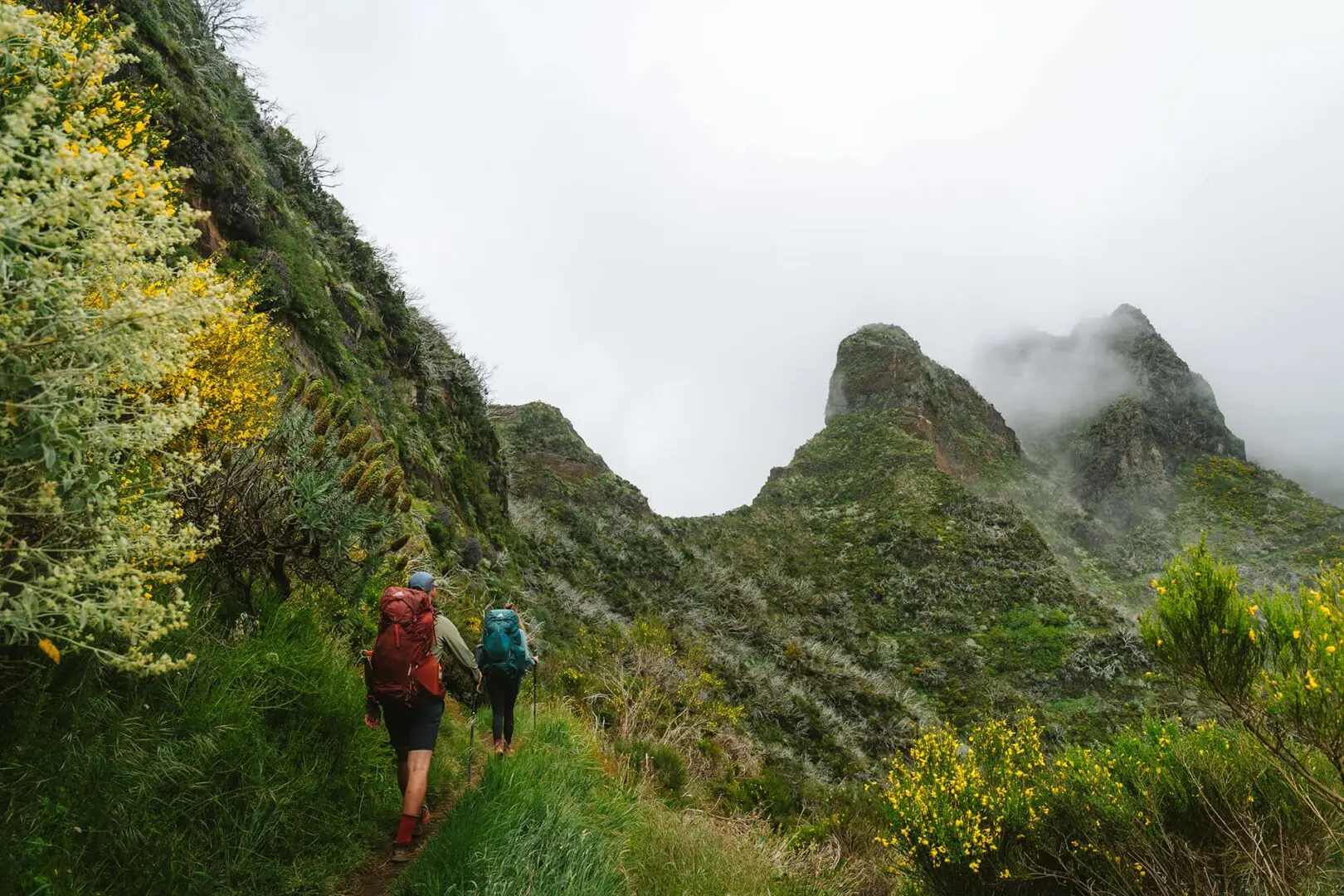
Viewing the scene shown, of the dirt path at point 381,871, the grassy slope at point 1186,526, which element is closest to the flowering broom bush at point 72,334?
the dirt path at point 381,871

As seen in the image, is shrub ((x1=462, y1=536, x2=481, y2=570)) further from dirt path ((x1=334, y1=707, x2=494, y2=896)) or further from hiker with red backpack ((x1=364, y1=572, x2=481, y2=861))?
hiker with red backpack ((x1=364, y1=572, x2=481, y2=861))

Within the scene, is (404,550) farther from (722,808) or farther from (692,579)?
(692,579)

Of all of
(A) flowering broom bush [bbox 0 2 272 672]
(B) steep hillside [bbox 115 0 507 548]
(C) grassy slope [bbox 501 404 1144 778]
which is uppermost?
(B) steep hillside [bbox 115 0 507 548]

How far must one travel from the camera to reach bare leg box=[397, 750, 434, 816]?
3973 mm

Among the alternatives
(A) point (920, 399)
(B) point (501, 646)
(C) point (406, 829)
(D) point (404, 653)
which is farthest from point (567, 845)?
(A) point (920, 399)

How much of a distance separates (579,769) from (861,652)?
21.1 m

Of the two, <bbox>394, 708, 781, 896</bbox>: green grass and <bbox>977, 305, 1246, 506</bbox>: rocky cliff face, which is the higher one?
<bbox>977, 305, 1246, 506</bbox>: rocky cliff face

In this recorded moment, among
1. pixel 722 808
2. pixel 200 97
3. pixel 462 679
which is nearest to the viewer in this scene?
pixel 462 679

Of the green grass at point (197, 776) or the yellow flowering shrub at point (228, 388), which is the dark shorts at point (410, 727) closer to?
the green grass at point (197, 776)

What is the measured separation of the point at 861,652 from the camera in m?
23.9

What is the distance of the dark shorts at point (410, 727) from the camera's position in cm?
414

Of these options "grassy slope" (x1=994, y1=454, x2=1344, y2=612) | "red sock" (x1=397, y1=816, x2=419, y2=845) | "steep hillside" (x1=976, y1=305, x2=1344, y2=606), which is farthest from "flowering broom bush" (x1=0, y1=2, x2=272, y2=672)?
"steep hillside" (x1=976, y1=305, x2=1344, y2=606)

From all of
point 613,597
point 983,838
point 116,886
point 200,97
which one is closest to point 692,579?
point 613,597

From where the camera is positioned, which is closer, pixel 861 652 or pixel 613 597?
pixel 613 597
